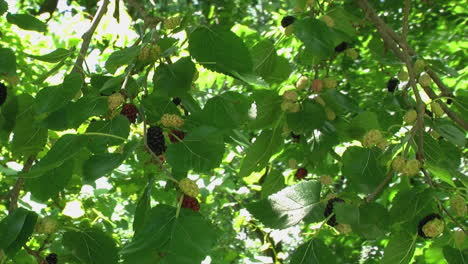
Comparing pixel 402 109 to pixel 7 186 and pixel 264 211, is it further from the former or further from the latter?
pixel 7 186

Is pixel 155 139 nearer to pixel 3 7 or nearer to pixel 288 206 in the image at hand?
pixel 288 206

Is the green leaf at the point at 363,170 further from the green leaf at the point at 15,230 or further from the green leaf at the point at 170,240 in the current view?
the green leaf at the point at 15,230

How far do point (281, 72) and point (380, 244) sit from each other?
3.91 ft

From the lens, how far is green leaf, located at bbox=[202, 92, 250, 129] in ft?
2.92

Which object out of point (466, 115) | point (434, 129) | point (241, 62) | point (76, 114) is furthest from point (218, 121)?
point (466, 115)

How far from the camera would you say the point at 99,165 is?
32.4 inches

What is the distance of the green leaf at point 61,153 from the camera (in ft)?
2.55

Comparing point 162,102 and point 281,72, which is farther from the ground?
point 162,102

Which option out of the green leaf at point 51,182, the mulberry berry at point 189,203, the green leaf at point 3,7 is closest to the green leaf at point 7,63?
the green leaf at point 3,7

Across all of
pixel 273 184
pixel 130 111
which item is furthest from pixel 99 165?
pixel 273 184

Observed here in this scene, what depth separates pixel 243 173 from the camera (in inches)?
50.7

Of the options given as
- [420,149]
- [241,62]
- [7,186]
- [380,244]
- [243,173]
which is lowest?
[380,244]

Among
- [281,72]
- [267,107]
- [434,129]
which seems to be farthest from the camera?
[281,72]

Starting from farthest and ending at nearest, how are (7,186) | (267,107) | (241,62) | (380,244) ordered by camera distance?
1. (380,244)
2. (7,186)
3. (267,107)
4. (241,62)
